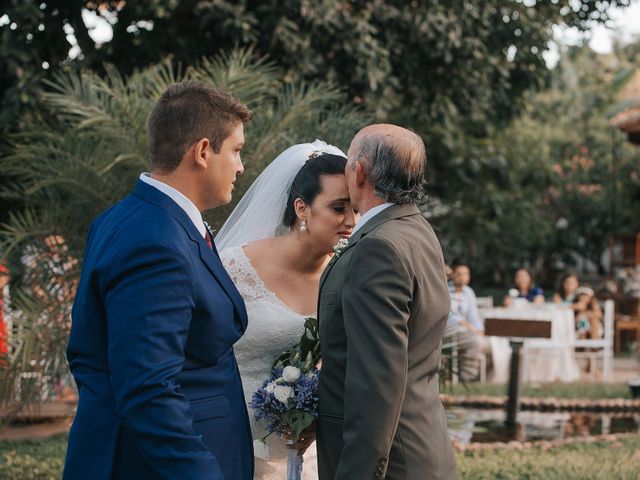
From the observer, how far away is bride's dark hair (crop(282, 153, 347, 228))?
3875 millimetres

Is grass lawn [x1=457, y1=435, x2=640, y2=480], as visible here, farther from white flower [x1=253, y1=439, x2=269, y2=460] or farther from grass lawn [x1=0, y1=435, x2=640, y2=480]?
white flower [x1=253, y1=439, x2=269, y2=460]

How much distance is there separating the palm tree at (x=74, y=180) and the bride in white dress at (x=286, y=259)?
2.32 metres

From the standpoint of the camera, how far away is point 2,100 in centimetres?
943

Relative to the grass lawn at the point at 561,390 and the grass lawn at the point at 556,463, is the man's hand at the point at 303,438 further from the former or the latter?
the grass lawn at the point at 561,390

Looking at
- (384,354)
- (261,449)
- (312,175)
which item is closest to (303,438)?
(261,449)

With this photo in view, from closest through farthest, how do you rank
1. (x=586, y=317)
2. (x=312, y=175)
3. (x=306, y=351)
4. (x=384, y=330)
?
(x=384, y=330), (x=306, y=351), (x=312, y=175), (x=586, y=317)

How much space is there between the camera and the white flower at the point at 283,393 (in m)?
3.20

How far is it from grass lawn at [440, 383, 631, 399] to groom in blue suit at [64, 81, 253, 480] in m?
9.45

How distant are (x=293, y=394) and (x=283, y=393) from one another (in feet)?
0.13

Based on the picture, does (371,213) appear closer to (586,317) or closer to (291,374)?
(291,374)

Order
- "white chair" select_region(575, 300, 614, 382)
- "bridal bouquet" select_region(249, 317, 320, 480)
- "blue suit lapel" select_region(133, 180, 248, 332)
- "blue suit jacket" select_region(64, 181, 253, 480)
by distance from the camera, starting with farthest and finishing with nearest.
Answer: "white chair" select_region(575, 300, 614, 382)
"bridal bouquet" select_region(249, 317, 320, 480)
"blue suit lapel" select_region(133, 180, 248, 332)
"blue suit jacket" select_region(64, 181, 253, 480)

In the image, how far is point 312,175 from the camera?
154 inches

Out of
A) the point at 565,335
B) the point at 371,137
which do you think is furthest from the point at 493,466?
the point at 565,335

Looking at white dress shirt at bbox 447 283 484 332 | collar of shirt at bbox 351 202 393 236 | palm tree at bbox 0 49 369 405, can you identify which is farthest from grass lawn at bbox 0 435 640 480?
white dress shirt at bbox 447 283 484 332
